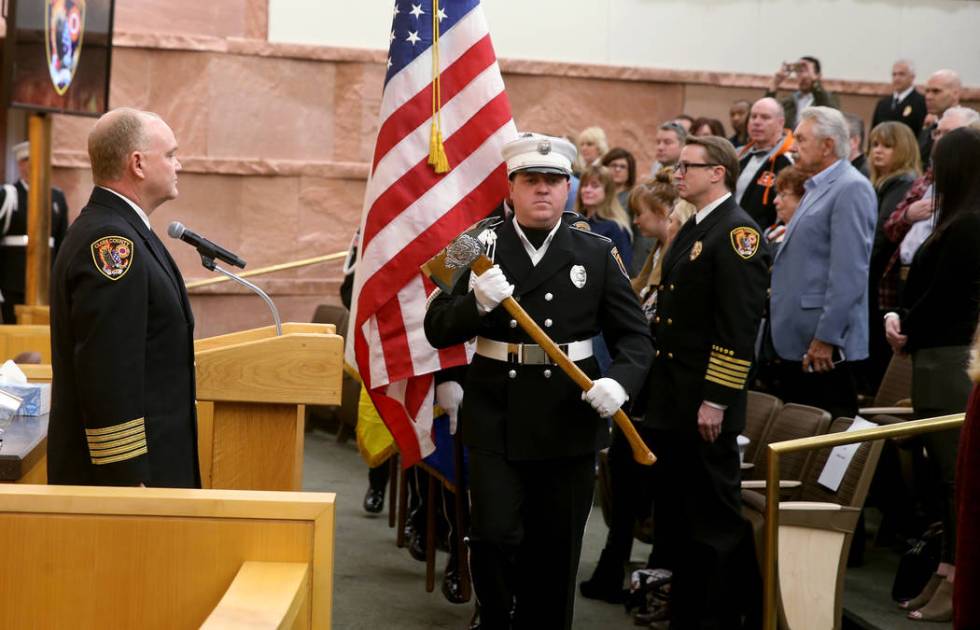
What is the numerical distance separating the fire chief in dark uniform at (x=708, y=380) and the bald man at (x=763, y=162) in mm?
2504

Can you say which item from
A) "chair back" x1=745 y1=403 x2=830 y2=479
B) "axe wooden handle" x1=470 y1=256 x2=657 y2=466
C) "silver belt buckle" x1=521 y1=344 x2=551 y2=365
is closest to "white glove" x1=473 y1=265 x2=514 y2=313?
"axe wooden handle" x1=470 y1=256 x2=657 y2=466

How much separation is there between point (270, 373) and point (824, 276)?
2714mm

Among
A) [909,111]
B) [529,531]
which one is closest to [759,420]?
[529,531]

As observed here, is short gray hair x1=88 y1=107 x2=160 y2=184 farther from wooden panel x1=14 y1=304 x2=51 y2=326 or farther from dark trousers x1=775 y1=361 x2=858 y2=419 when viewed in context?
wooden panel x1=14 y1=304 x2=51 y2=326

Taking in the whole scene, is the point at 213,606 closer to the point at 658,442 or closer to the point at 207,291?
the point at 658,442

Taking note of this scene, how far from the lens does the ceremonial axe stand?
357cm

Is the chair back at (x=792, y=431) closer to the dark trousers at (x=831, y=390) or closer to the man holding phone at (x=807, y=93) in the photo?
the dark trousers at (x=831, y=390)

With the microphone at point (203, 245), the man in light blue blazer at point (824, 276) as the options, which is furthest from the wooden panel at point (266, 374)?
the man in light blue blazer at point (824, 276)

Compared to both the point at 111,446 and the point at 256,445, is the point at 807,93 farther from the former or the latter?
the point at 111,446

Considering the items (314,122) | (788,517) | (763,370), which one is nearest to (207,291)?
(314,122)

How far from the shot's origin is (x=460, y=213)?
15.6ft

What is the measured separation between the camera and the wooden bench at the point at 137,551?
246 centimetres

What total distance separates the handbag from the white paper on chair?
0.79 metres

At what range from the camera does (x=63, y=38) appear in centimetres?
640
